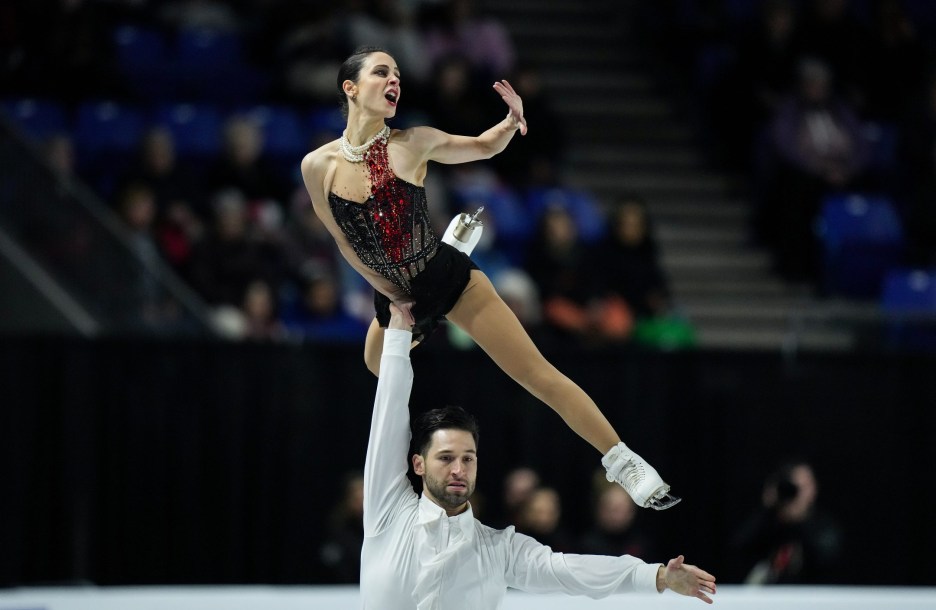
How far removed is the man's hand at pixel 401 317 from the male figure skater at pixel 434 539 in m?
0.05

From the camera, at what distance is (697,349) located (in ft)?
25.0

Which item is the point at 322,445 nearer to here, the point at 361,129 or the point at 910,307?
the point at 361,129

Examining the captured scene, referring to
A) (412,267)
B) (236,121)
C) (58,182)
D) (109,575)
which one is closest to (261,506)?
(109,575)

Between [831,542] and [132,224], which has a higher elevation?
[132,224]

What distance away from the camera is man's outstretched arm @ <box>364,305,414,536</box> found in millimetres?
4098

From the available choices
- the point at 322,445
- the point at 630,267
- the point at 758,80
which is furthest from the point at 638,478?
the point at 758,80

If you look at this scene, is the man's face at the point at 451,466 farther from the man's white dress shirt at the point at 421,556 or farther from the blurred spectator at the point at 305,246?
the blurred spectator at the point at 305,246

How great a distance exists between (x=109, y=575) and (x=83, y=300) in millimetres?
1421

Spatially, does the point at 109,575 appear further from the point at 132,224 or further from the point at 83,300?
the point at 132,224

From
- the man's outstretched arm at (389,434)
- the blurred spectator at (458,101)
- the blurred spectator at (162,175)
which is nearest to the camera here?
the man's outstretched arm at (389,434)

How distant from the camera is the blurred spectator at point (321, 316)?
795 cm

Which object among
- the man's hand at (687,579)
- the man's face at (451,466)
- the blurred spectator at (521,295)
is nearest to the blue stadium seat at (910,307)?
the blurred spectator at (521,295)

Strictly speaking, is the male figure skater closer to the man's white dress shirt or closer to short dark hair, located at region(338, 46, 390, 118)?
the man's white dress shirt

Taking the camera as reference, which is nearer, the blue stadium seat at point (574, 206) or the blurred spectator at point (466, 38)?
the blue stadium seat at point (574, 206)
